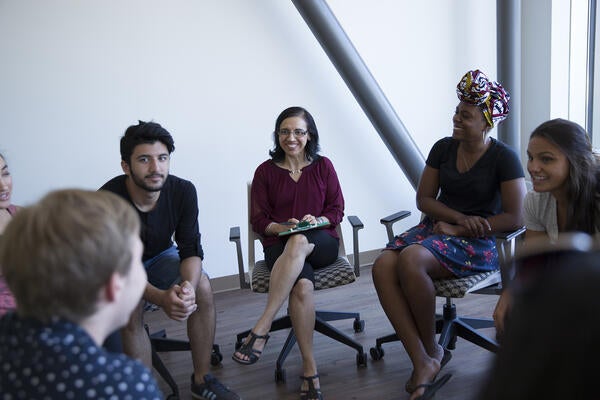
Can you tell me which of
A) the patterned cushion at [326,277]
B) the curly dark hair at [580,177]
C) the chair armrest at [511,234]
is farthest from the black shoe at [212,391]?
the curly dark hair at [580,177]

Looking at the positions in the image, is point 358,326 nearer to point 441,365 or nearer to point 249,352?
point 441,365

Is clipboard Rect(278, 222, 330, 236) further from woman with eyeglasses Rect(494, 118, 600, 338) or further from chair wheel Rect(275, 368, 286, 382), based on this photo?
woman with eyeglasses Rect(494, 118, 600, 338)

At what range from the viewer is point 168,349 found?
3330mm

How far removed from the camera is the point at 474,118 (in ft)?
10.2

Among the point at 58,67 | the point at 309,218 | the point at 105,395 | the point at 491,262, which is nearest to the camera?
the point at 105,395

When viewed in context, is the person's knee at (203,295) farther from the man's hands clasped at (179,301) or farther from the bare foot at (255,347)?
the bare foot at (255,347)

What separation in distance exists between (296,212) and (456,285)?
3.02 ft

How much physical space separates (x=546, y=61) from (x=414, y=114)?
0.98 meters

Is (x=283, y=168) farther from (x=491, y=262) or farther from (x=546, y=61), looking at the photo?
(x=546, y=61)

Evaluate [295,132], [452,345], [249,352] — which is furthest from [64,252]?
[452,345]

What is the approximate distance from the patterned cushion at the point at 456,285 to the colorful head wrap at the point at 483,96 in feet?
2.39

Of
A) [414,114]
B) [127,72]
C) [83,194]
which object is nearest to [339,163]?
[414,114]

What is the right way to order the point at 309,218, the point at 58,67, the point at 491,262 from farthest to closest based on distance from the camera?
the point at 58,67
the point at 309,218
the point at 491,262

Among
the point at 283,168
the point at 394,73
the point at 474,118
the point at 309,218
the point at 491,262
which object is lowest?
the point at 491,262
